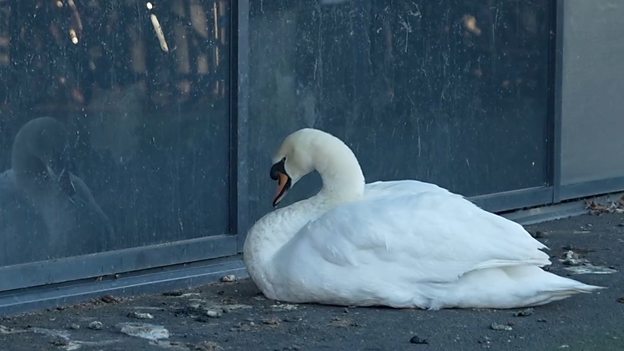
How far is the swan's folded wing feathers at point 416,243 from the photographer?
6.37 metres

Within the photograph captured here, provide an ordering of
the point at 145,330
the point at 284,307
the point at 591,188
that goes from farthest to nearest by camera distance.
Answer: the point at 591,188
the point at 284,307
the point at 145,330

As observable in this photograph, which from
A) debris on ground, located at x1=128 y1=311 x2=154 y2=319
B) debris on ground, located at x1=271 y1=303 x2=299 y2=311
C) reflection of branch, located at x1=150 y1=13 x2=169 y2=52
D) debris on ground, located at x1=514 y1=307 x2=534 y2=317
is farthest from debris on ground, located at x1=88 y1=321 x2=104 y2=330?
debris on ground, located at x1=514 y1=307 x2=534 y2=317

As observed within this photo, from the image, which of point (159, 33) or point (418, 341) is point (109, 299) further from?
point (418, 341)

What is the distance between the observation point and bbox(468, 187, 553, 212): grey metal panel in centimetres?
900

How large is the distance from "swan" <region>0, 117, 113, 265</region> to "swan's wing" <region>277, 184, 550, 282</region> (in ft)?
3.59

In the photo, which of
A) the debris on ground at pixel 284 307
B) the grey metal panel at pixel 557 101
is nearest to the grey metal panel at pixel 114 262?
the debris on ground at pixel 284 307

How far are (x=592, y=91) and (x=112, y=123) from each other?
408 cm

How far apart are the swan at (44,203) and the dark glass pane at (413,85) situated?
3.69 feet

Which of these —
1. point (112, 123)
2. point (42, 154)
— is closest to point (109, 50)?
point (112, 123)

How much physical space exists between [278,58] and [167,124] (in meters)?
0.84

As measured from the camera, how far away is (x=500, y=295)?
21.3 feet

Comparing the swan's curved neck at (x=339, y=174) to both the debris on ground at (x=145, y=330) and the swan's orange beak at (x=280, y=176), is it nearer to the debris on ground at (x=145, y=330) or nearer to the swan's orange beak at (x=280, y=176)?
the swan's orange beak at (x=280, y=176)

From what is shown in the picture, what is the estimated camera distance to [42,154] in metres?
6.75

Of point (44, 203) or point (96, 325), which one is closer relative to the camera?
point (96, 325)
